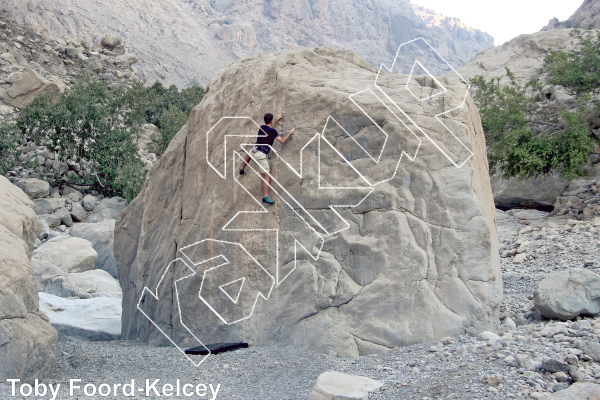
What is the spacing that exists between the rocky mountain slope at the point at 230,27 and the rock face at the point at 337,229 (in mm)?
33594

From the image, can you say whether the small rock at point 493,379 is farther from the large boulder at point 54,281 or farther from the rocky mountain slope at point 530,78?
the rocky mountain slope at point 530,78

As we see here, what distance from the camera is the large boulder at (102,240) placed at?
46.4 feet

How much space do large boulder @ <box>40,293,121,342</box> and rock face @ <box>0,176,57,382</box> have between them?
9.96 ft

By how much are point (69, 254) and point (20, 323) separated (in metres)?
8.87

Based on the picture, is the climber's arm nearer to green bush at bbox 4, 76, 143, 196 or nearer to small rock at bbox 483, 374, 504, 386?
small rock at bbox 483, 374, 504, 386

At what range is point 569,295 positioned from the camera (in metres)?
5.78

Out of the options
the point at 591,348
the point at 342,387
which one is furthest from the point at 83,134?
the point at 591,348

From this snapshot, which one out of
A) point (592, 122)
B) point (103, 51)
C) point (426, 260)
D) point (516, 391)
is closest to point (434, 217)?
point (426, 260)

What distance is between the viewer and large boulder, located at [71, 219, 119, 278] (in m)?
14.1

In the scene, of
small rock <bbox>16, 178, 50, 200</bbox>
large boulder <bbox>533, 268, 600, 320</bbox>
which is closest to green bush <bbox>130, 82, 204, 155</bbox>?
small rock <bbox>16, 178, 50, 200</bbox>

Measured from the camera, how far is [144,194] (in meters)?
8.61

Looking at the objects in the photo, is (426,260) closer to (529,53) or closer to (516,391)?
(516,391)

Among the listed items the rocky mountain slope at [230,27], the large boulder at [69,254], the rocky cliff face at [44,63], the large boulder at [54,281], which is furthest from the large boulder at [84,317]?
the rocky mountain slope at [230,27]

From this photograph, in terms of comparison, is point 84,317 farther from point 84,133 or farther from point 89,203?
point 84,133
